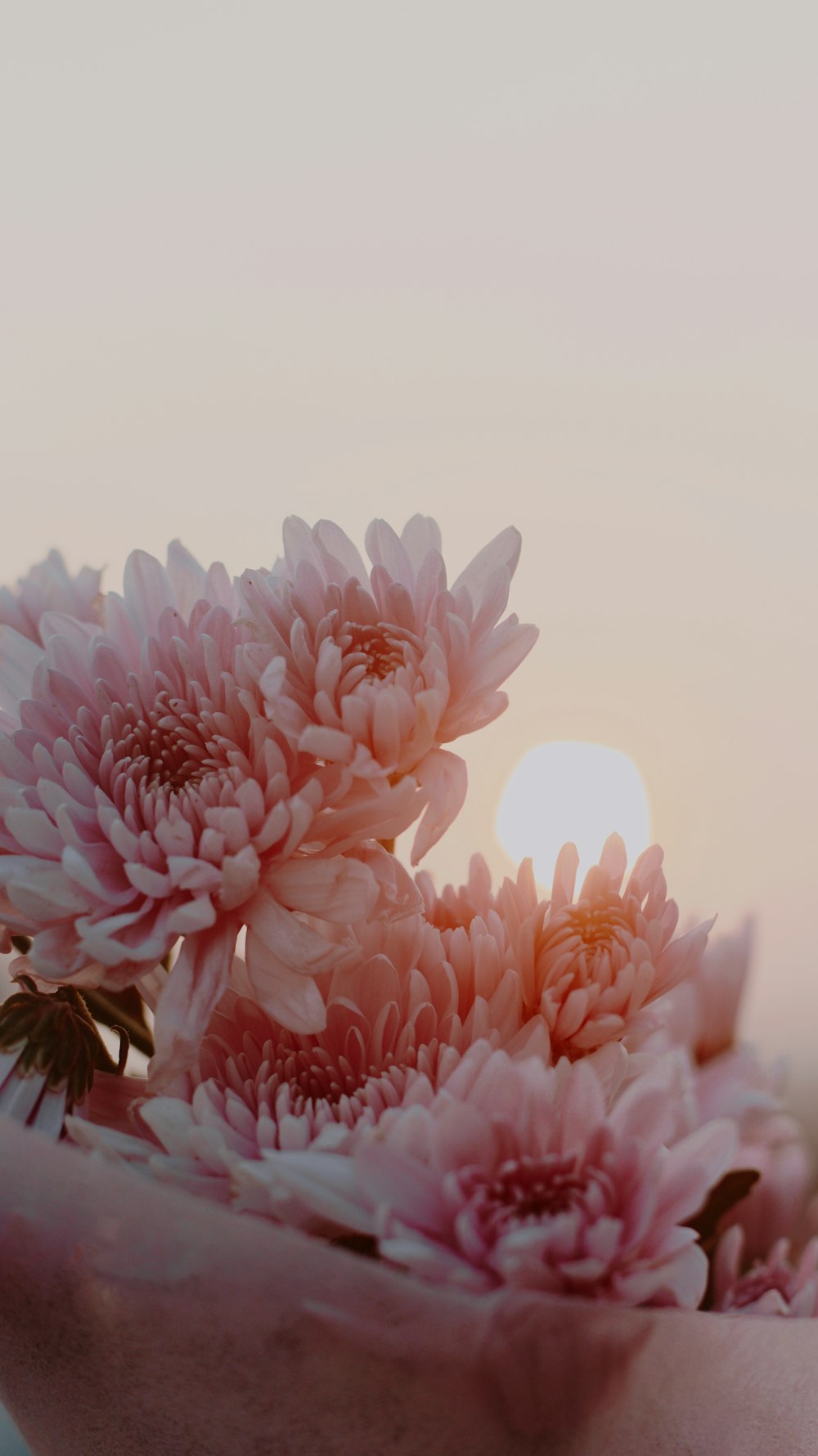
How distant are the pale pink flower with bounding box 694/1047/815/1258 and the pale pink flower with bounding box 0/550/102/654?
0.74 feet

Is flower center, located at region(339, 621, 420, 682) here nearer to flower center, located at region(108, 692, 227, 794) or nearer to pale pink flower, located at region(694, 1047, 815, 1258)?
flower center, located at region(108, 692, 227, 794)

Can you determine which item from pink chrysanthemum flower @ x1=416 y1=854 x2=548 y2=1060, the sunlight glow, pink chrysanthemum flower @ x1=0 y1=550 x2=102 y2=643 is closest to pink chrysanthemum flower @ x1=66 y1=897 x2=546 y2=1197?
pink chrysanthemum flower @ x1=416 y1=854 x2=548 y2=1060

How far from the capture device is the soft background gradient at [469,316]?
0.80m

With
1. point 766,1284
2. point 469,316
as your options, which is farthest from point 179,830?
point 469,316

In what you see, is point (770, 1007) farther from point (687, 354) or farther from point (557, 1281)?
point (557, 1281)

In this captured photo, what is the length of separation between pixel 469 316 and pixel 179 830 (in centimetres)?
70

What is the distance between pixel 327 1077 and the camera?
247 mm

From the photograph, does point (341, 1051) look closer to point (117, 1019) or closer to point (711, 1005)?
point (117, 1019)

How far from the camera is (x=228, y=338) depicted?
847 mm

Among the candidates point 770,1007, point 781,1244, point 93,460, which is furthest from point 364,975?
point 770,1007

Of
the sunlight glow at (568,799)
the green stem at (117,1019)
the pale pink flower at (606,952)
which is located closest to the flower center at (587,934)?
the pale pink flower at (606,952)

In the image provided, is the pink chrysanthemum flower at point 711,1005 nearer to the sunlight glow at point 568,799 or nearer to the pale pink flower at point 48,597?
the pale pink flower at point 48,597

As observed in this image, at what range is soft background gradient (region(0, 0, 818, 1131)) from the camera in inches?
31.6

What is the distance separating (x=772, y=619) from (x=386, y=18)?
0.48 meters
